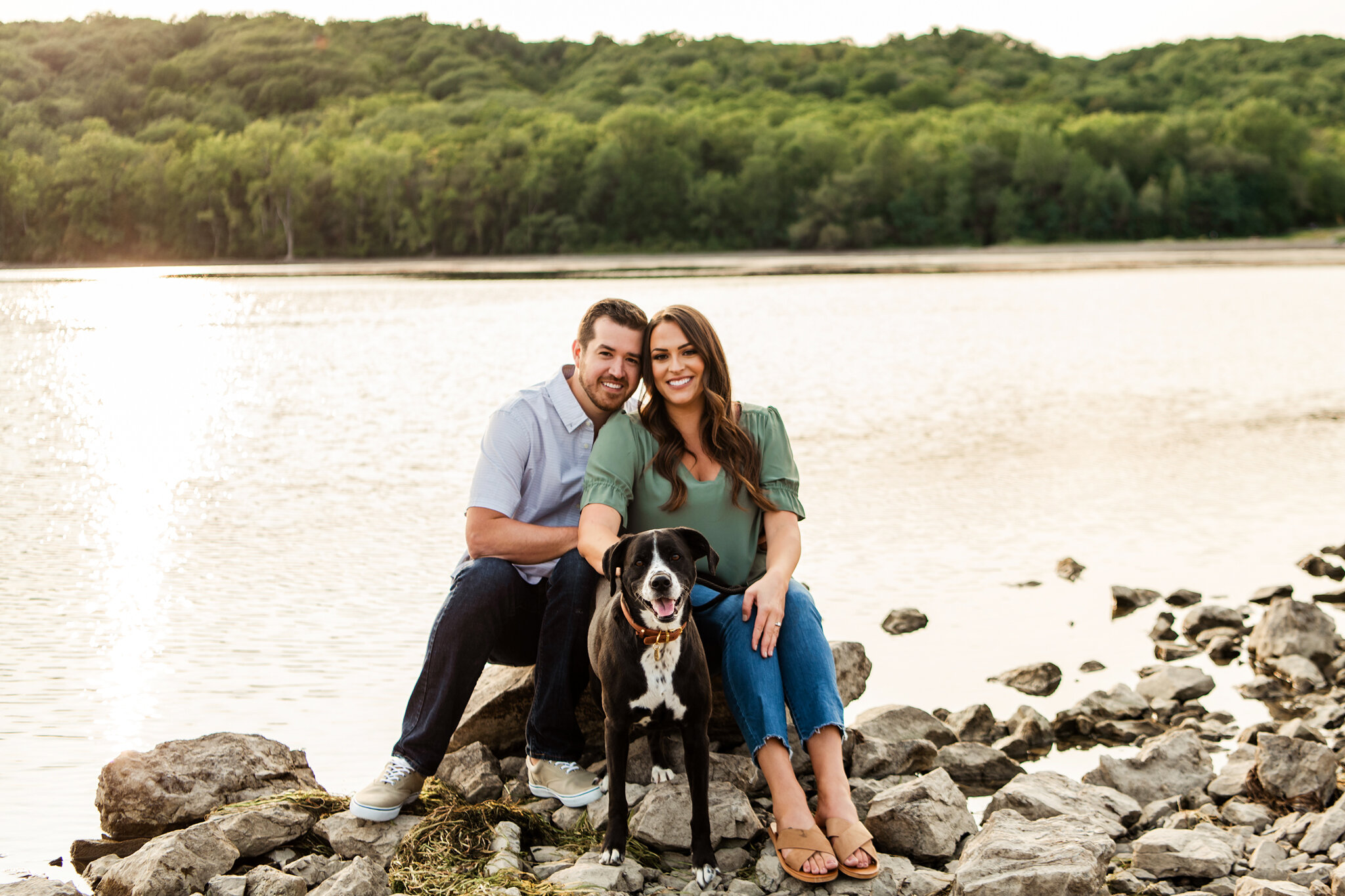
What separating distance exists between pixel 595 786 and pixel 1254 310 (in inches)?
1227

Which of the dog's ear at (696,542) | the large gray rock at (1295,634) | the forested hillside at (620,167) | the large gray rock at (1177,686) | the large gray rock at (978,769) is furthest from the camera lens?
the forested hillside at (620,167)

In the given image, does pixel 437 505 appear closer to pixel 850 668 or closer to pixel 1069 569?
pixel 1069 569

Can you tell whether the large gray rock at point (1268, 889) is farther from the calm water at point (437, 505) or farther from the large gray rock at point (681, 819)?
the calm water at point (437, 505)

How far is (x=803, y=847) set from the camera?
12.1 feet

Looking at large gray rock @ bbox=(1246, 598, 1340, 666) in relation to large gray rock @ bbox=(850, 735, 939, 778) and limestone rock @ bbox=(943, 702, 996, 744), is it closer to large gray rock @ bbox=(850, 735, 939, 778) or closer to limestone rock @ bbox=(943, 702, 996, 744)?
limestone rock @ bbox=(943, 702, 996, 744)

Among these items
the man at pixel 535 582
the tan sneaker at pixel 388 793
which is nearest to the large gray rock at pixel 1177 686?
the man at pixel 535 582

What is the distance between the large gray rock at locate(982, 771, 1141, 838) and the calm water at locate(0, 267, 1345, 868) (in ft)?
2.92

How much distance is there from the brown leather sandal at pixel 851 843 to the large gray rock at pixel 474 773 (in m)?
1.23

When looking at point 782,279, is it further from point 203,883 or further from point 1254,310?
point 203,883

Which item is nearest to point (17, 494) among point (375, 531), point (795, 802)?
point (375, 531)

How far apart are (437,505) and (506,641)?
656 centimetres

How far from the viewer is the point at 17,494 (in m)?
11.3

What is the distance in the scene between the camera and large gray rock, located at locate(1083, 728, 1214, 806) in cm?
472

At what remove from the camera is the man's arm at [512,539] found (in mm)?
4184
